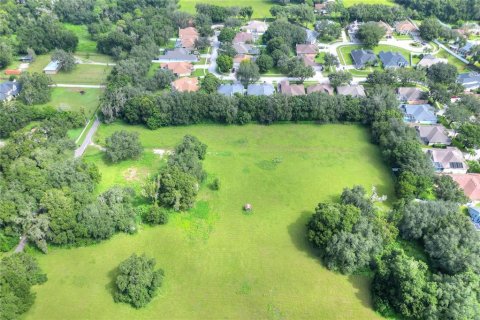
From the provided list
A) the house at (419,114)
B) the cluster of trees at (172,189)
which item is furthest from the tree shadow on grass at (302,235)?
the house at (419,114)

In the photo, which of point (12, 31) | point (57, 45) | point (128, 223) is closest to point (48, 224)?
point (128, 223)

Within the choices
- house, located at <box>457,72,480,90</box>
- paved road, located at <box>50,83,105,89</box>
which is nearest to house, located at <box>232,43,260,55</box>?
paved road, located at <box>50,83,105,89</box>

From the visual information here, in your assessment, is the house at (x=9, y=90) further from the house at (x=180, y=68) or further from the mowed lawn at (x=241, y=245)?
the house at (x=180, y=68)

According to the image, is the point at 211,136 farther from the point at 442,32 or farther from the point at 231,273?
the point at 442,32

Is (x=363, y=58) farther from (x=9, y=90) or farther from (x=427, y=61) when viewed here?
(x=9, y=90)

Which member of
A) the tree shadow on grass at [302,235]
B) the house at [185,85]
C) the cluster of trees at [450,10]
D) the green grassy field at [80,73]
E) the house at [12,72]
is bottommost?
the green grassy field at [80,73]
